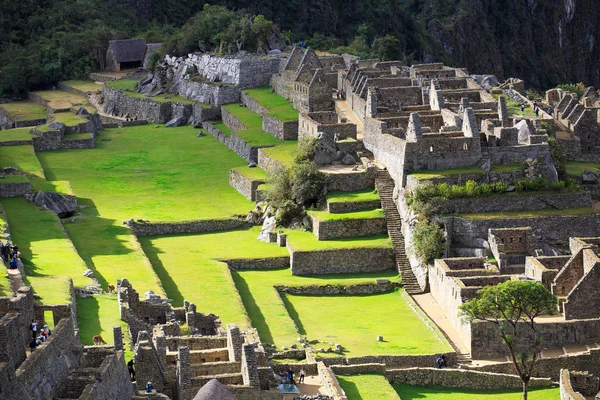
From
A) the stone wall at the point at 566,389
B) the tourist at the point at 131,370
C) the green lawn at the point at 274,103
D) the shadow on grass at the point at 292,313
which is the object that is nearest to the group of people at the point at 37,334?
the tourist at the point at 131,370

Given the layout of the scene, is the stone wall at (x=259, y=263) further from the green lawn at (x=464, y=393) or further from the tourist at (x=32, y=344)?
the tourist at (x=32, y=344)

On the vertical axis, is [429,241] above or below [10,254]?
below

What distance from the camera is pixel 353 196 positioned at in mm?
69812

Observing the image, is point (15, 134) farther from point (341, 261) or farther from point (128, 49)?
point (341, 261)

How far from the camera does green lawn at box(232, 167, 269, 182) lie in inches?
3009

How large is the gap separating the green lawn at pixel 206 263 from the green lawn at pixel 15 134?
23591mm

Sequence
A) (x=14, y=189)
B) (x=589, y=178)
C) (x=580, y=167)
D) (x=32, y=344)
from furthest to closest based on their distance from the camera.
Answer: (x=580, y=167) < (x=14, y=189) < (x=589, y=178) < (x=32, y=344)

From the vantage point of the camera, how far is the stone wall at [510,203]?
215ft

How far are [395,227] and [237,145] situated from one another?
20.9 meters

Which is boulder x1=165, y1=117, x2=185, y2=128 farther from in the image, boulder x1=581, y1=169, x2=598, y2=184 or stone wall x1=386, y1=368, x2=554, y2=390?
stone wall x1=386, y1=368, x2=554, y2=390

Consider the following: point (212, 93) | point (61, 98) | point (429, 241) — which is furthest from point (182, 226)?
point (61, 98)

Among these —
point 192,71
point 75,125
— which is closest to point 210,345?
point 75,125

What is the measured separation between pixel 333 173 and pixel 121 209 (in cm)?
1057

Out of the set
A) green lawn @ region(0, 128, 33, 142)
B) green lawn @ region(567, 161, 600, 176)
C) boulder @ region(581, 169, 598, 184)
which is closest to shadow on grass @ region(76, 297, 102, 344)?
boulder @ region(581, 169, 598, 184)
